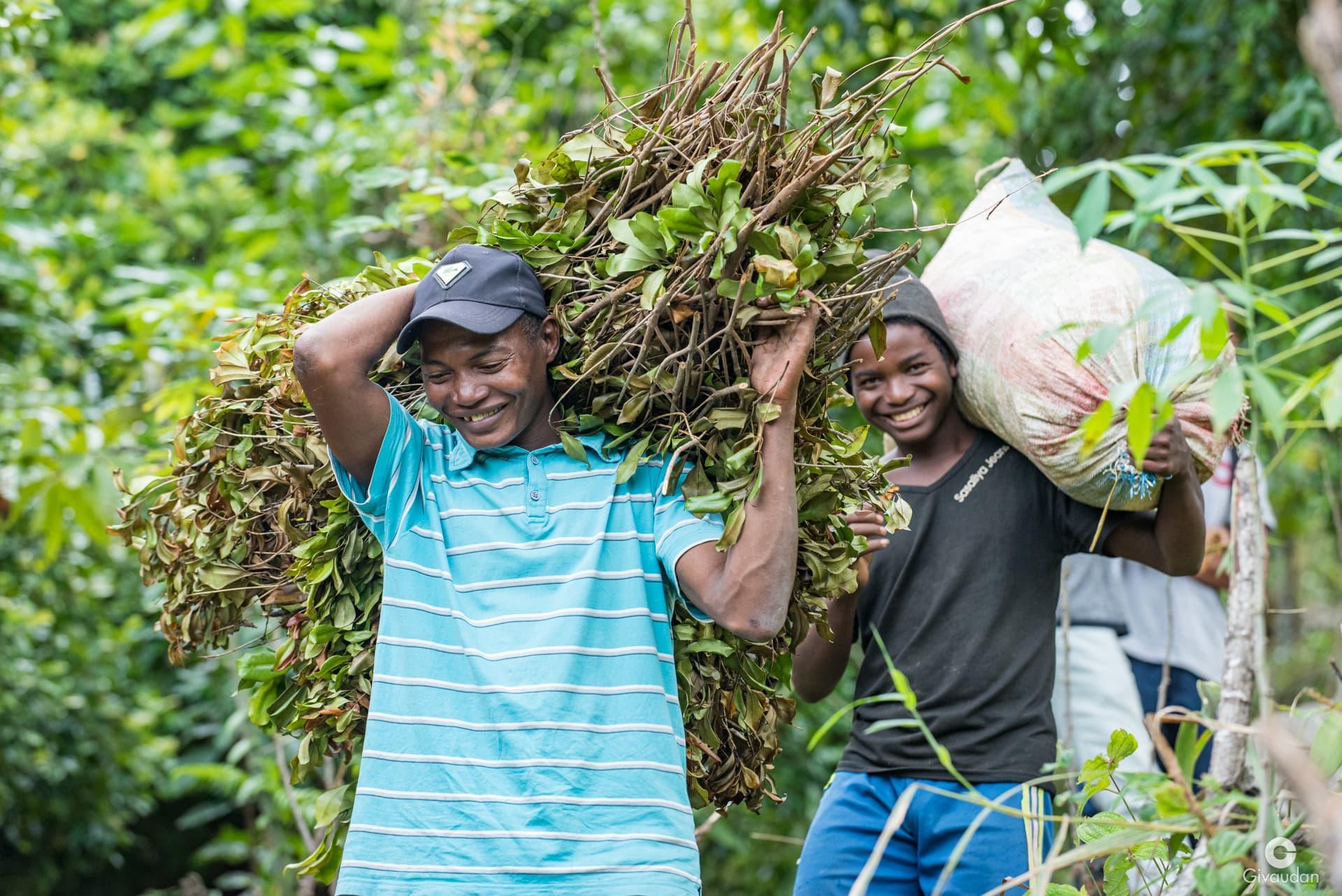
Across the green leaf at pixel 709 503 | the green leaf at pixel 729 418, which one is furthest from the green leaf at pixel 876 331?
the green leaf at pixel 709 503

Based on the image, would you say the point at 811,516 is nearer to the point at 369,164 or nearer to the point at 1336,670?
the point at 1336,670

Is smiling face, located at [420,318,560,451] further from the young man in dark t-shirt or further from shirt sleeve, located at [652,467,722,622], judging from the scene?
the young man in dark t-shirt

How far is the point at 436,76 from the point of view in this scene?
15.3 feet

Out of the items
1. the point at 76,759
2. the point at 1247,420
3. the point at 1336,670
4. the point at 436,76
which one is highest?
the point at 436,76

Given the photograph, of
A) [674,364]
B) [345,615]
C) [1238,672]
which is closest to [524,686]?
[345,615]

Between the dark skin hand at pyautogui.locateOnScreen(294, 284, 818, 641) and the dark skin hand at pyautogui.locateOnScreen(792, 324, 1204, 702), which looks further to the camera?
the dark skin hand at pyautogui.locateOnScreen(792, 324, 1204, 702)

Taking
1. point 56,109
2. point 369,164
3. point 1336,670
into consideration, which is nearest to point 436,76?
point 369,164

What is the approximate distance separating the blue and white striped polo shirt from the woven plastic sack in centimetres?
76

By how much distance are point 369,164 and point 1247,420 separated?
312cm

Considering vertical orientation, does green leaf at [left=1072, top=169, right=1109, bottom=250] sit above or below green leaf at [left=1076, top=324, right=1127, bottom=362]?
above

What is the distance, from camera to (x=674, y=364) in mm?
2070

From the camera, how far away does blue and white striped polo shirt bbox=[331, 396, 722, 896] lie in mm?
1916

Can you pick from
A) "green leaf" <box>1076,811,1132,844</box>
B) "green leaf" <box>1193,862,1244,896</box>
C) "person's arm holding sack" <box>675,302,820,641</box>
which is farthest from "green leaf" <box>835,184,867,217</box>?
"green leaf" <box>1193,862,1244,896</box>

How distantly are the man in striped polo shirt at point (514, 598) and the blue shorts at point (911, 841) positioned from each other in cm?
67
